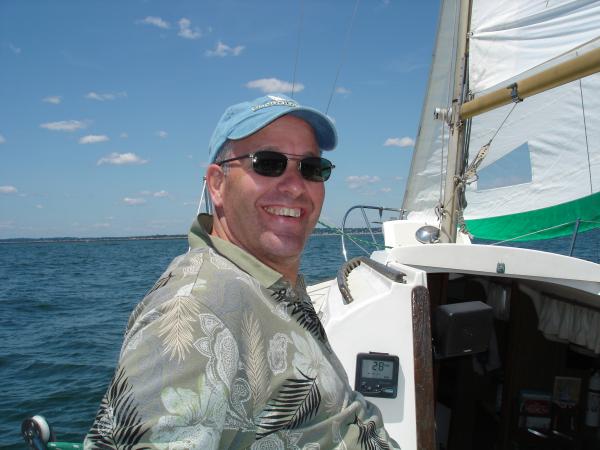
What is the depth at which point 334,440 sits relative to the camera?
1205mm

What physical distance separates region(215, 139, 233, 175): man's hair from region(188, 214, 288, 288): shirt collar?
0.21 m

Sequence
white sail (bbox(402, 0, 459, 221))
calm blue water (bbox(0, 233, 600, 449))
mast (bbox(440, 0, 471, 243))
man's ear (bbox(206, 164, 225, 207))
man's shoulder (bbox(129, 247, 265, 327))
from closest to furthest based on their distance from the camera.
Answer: man's shoulder (bbox(129, 247, 265, 327)), man's ear (bbox(206, 164, 225, 207)), mast (bbox(440, 0, 471, 243)), calm blue water (bbox(0, 233, 600, 449)), white sail (bbox(402, 0, 459, 221))

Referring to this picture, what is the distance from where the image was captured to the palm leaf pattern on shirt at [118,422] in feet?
2.74

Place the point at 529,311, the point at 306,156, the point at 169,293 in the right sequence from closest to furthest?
the point at 169,293, the point at 306,156, the point at 529,311

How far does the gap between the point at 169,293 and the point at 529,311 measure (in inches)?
141

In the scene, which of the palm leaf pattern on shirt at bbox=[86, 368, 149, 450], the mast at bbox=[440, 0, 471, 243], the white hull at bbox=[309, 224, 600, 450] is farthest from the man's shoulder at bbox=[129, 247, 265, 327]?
the mast at bbox=[440, 0, 471, 243]

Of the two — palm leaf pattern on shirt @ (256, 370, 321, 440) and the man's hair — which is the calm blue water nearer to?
the man's hair

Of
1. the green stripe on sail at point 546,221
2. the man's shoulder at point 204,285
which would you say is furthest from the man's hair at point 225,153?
the green stripe on sail at point 546,221

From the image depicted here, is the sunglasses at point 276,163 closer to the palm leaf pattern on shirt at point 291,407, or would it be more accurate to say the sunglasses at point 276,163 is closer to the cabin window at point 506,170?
the palm leaf pattern on shirt at point 291,407

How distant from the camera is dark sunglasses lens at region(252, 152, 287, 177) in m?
1.44

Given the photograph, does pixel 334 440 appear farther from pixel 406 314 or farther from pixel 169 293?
pixel 406 314

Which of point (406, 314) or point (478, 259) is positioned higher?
point (478, 259)

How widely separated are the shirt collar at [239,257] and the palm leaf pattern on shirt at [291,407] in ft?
0.87

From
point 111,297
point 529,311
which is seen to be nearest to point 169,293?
point 529,311
